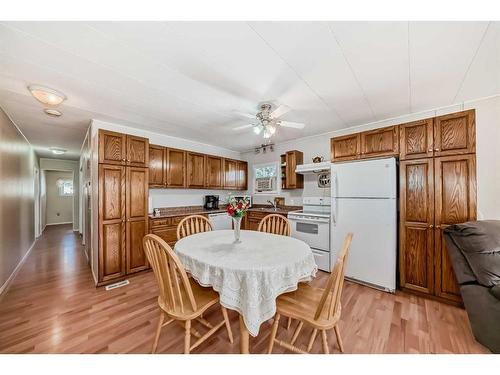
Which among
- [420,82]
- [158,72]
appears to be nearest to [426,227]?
[420,82]

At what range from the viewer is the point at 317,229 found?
10.3 feet

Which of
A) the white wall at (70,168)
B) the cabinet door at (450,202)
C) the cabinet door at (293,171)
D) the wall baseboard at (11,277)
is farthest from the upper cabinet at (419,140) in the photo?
the white wall at (70,168)

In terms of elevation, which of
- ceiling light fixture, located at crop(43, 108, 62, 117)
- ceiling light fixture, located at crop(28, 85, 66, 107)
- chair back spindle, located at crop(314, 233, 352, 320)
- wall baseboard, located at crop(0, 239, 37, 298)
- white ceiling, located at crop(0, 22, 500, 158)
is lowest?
wall baseboard, located at crop(0, 239, 37, 298)

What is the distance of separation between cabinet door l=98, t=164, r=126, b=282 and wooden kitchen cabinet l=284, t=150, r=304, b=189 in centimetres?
299

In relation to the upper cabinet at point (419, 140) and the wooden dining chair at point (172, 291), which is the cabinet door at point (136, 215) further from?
the upper cabinet at point (419, 140)

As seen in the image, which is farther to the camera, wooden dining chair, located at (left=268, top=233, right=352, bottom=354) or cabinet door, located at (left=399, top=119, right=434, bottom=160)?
cabinet door, located at (left=399, top=119, right=434, bottom=160)

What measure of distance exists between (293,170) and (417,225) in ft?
7.17

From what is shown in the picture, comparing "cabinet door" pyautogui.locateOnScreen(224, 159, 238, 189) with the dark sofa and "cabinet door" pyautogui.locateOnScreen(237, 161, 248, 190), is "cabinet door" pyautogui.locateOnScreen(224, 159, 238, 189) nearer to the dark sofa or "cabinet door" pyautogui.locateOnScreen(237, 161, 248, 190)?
"cabinet door" pyautogui.locateOnScreen(237, 161, 248, 190)

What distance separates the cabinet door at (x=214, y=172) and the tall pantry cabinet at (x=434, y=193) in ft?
11.1

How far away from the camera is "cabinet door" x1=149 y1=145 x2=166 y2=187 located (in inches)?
135

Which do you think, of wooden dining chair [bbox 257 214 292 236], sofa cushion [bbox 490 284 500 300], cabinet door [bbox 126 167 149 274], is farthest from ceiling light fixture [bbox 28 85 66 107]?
sofa cushion [bbox 490 284 500 300]

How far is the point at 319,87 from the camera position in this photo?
6.91ft

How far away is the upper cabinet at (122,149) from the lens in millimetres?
2682
